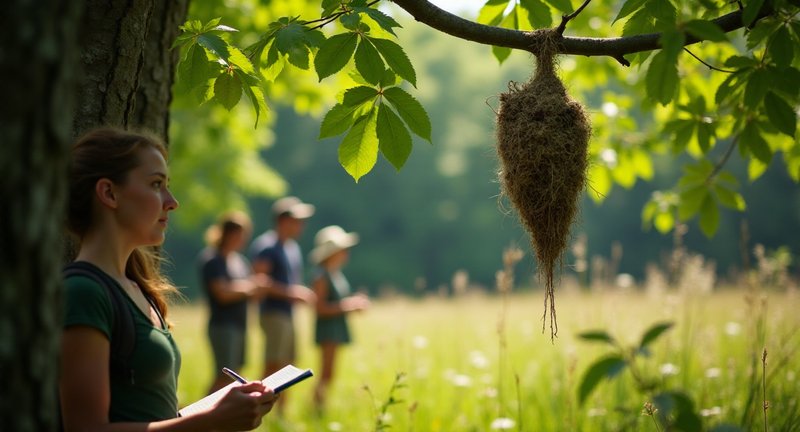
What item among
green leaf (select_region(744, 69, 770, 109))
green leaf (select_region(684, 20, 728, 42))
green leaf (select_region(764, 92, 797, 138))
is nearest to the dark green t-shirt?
green leaf (select_region(684, 20, 728, 42))

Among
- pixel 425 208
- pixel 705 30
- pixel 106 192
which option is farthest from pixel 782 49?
pixel 425 208

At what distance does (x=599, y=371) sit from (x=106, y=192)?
1323mm

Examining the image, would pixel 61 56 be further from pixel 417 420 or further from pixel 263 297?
pixel 263 297

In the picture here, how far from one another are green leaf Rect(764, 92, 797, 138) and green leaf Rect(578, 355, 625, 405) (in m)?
1.46

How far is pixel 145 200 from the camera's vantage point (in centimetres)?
198

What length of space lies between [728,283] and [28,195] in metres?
8.99

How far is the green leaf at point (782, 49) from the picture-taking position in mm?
2307

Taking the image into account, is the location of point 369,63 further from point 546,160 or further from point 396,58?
point 546,160

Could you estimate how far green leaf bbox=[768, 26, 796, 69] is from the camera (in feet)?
7.57

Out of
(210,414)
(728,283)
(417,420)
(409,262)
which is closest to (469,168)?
(409,262)

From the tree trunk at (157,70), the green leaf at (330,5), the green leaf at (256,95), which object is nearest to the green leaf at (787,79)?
the green leaf at (330,5)

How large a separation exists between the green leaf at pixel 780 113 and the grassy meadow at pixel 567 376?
2.95 feet

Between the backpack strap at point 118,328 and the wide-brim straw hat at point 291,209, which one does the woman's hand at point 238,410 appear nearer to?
the backpack strap at point 118,328

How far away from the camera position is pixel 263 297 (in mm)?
7148
